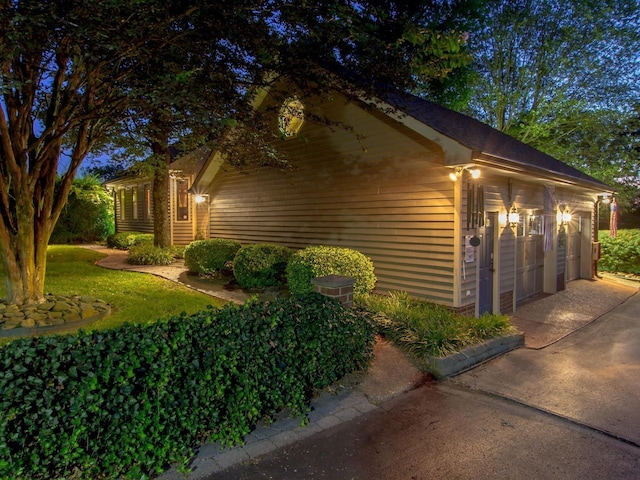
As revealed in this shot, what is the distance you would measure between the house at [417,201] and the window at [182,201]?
5.33 metres

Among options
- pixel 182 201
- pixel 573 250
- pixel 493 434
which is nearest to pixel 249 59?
pixel 493 434

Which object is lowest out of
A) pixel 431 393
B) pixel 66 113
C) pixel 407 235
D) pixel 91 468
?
pixel 431 393

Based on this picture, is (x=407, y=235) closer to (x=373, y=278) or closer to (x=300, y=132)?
(x=373, y=278)

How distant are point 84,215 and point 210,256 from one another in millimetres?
15282

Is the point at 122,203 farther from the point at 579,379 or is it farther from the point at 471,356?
the point at 579,379

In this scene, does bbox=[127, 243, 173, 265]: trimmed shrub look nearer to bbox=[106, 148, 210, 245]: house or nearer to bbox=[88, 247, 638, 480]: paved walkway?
bbox=[106, 148, 210, 245]: house

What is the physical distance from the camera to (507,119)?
1859cm

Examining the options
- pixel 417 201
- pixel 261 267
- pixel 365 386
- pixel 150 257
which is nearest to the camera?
pixel 365 386

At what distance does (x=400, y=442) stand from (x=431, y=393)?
1256mm

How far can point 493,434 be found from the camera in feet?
12.2

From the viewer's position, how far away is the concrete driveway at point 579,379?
4129 millimetres

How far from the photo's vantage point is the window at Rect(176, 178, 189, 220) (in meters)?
16.4

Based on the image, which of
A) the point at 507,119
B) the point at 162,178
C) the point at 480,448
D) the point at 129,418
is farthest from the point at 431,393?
the point at 507,119

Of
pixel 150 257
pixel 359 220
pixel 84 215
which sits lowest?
pixel 150 257
